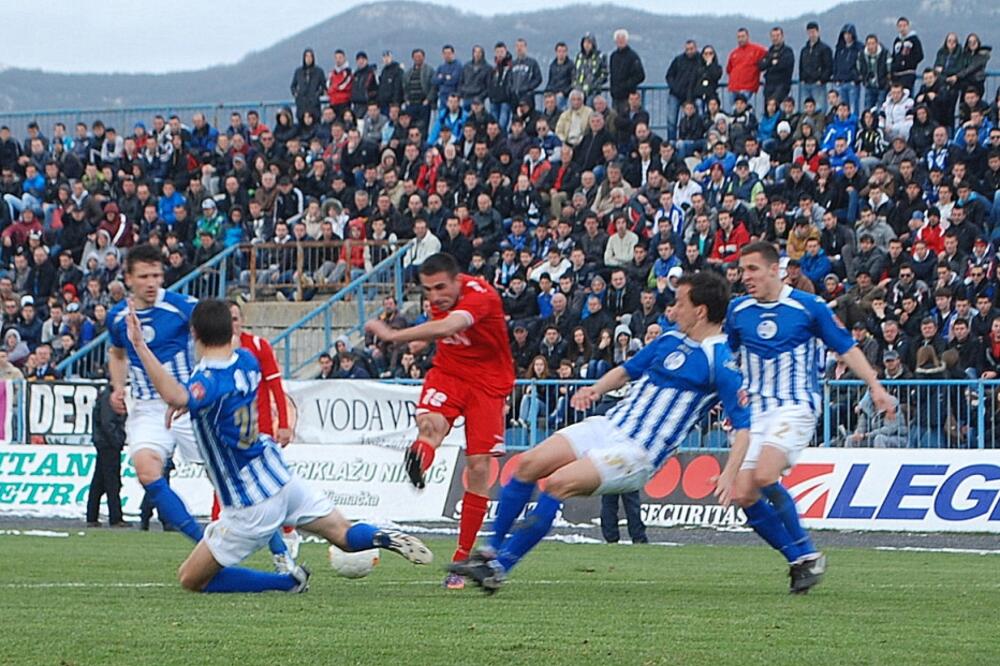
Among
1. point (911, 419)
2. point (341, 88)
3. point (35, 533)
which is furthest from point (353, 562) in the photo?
point (341, 88)

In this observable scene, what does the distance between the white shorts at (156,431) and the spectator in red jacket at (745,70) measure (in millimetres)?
17135

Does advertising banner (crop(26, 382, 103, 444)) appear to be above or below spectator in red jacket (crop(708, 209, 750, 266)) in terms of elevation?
below

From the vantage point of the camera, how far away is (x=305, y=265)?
2988 cm

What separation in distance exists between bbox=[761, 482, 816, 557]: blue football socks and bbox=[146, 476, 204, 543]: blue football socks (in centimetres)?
379

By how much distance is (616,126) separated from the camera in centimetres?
2823

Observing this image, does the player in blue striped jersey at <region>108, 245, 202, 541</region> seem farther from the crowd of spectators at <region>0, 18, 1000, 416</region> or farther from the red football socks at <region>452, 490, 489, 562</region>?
the crowd of spectators at <region>0, 18, 1000, 416</region>

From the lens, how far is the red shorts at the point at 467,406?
12.1m

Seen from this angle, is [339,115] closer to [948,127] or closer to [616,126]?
[616,126]

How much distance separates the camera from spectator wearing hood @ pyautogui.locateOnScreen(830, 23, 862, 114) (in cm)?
2700

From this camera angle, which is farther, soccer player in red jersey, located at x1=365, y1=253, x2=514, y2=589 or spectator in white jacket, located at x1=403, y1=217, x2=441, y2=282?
spectator in white jacket, located at x1=403, y1=217, x2=441, y2=282

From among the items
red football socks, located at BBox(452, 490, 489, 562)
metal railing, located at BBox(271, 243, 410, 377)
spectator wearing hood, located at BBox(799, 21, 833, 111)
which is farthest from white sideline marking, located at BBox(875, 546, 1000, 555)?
metal railing, located at BBox(271, 243, 410, 377)

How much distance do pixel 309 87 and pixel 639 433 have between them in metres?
23.7

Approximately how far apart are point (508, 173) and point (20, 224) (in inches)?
381

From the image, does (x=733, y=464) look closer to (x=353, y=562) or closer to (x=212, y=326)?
(x=353, y=562)
